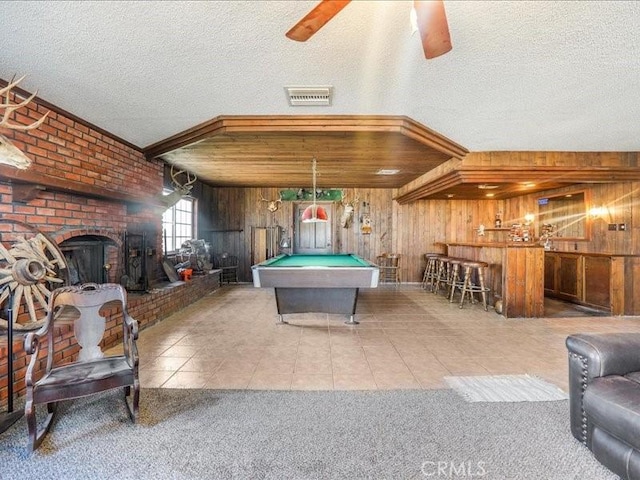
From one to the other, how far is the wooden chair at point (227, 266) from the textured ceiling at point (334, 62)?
4.47m

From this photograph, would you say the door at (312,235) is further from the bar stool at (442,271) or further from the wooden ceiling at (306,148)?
the bar stool at (442,271)

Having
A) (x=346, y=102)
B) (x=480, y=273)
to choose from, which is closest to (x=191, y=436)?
(x=346, y=102)

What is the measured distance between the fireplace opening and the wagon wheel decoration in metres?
0.43

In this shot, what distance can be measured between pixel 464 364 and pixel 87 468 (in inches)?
116

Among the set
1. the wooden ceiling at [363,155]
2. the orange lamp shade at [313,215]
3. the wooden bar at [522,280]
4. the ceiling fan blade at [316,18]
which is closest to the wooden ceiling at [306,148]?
the wooden ceiling at [363,155]

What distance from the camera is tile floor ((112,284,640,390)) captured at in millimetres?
2581

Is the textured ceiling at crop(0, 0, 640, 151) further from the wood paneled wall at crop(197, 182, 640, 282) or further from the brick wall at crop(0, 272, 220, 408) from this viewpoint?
the wood paneled wall at crop(197, 182, 640, 282)

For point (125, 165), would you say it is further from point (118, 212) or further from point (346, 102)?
point (346, 102)

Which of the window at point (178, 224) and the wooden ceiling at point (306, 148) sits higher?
the wooden ceiling at point (306, 148)

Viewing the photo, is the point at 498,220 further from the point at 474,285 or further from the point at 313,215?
the point at 313,215

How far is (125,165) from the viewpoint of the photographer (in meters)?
3.99

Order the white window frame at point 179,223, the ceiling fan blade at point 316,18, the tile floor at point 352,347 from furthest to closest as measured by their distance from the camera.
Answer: the white window frame at point 179,223 → the tile floor at point 352,347 → the ceiling fan blade at point 316,18

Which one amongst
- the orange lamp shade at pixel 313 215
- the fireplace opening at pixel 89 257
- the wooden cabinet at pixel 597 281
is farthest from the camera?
the wooden cabinet at pixel 597 281

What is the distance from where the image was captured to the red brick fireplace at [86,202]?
7.90ft
